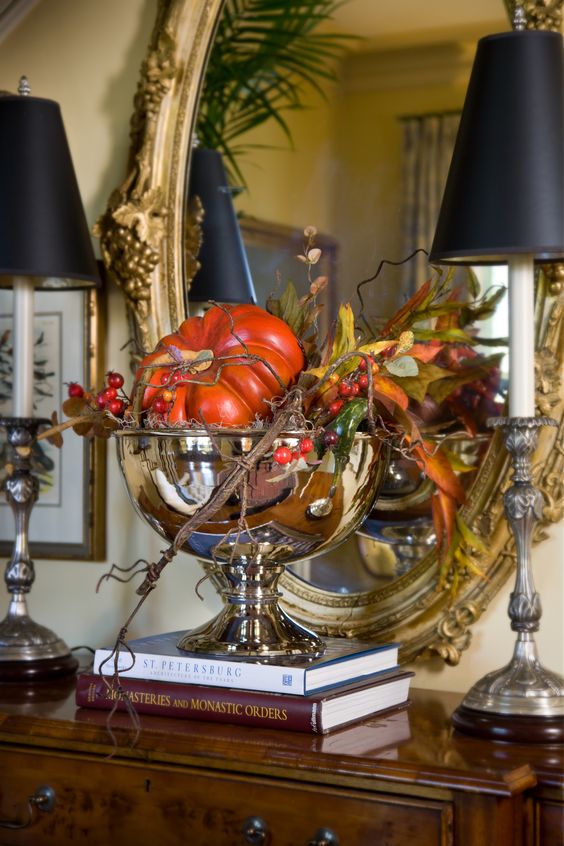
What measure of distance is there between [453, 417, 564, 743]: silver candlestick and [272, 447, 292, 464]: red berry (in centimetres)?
21

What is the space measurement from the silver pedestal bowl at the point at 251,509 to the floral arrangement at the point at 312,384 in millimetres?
19

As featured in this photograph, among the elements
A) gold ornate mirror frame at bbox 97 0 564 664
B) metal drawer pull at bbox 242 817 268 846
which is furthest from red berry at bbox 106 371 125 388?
metal drawer pull at bbox 242 817 268 846

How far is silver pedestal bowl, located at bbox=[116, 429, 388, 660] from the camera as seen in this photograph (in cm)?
114

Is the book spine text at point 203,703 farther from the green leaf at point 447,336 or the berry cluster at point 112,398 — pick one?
the green leaf at point 447,336

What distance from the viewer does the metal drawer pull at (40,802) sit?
1197mm

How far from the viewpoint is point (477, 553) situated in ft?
4.45

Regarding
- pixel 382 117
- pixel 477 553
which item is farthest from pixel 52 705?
pixel 382 117

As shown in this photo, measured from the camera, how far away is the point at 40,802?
1.20 meters

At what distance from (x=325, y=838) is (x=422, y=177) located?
77cm

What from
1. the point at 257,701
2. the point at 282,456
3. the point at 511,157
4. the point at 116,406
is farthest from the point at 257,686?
the point at 511,157

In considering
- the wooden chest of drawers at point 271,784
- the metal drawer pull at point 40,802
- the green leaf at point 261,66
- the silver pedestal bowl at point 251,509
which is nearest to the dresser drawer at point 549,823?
the wooden chest of drawers at point 271,784

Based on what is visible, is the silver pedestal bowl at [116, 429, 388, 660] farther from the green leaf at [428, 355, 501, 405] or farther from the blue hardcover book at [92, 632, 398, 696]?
the green leaf at [428, 355, 501, 405]

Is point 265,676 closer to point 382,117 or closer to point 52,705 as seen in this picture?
point 52,705

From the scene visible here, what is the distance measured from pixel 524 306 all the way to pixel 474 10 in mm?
433
